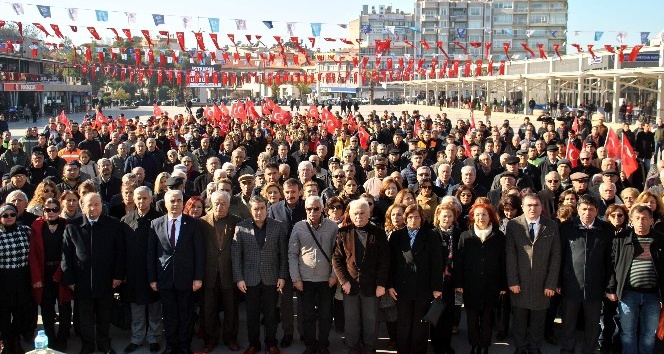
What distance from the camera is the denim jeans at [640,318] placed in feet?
18.8

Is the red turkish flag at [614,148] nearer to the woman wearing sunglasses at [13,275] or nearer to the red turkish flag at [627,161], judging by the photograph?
the red turkish flag at [627,161]

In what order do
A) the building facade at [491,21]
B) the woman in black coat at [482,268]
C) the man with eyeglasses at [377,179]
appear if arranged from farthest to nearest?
the building facade at [491,21], the man with eyeglasses at [377,179], the woman in black coat at [482,268]

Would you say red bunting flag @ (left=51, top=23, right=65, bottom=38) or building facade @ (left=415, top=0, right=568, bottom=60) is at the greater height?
building facade @ (left=415, top=0, right=568, bottom=60)

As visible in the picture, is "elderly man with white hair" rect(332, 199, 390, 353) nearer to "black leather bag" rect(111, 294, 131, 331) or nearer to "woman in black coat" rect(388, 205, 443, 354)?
"woman in black coat" rect(388, 205, 443, 354)

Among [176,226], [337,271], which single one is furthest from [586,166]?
[176,226]

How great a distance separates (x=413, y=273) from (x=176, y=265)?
2101mm

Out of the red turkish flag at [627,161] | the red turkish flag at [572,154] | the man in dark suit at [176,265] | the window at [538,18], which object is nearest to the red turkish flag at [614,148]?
the red turkish flag at [572,154]

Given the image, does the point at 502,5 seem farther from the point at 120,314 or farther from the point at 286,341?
the point at 120,314

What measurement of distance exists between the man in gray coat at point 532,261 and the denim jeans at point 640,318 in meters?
0.60

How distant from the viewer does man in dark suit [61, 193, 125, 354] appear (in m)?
6.02

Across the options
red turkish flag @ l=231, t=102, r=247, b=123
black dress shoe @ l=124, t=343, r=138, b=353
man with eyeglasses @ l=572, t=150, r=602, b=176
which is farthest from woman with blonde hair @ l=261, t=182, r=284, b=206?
red turkish flag @ l=231, t=102, r=247, b=123

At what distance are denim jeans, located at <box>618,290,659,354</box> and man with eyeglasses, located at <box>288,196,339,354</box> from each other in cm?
251

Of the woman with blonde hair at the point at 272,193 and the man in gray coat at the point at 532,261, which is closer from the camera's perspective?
the man in gray coat at the point at 532,261

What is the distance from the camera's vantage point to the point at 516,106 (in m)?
40.8
